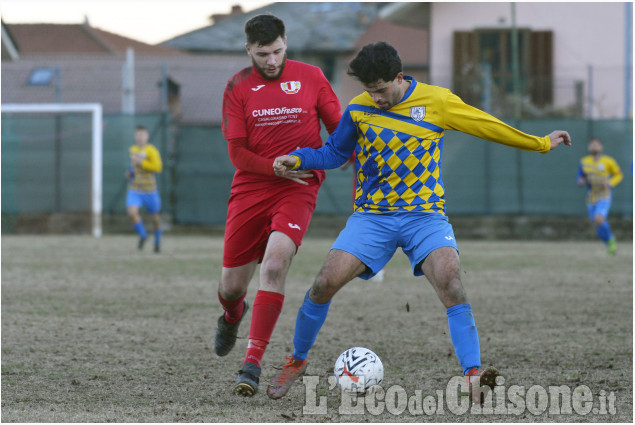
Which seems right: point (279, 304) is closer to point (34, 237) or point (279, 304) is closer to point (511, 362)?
point (511, 362)

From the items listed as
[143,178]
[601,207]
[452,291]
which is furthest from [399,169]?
[143,178]

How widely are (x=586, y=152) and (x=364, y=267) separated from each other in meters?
15.7

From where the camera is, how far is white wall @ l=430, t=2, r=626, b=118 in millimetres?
23562

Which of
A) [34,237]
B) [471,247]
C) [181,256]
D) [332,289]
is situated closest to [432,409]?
[332,289]

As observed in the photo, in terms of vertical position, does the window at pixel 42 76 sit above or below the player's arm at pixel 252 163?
below

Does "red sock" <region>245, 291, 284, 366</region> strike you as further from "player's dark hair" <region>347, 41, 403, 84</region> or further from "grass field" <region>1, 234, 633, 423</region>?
"player's dark hair" <region>347, 41, 403, 84</region>

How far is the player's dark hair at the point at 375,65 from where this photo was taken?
4.93m

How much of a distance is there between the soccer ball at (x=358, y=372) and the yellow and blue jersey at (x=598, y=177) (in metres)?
12.1

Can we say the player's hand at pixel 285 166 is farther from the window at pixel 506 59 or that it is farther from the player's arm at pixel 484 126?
the window at pixel 506 59

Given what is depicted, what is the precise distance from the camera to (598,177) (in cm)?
1669

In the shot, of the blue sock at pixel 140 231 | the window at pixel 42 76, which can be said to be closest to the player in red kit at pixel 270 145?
the blue sock at pixel 140 231

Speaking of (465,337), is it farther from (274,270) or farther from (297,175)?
(297,175)

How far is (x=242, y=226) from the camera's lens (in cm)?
575

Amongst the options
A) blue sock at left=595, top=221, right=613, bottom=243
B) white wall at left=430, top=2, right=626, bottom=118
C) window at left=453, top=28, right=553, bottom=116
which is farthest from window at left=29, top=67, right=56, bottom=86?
blue sock at left=595, top=221, right=613, bottom=243
